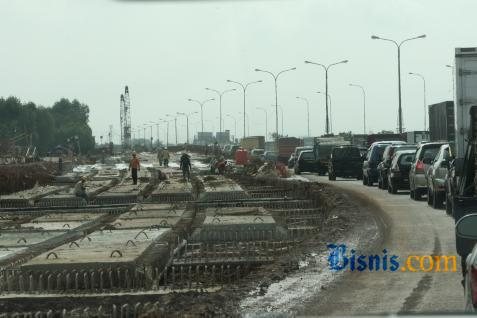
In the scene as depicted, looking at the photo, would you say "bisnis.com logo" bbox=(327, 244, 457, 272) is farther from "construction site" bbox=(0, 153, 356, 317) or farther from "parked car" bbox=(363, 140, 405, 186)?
"parked car" bbox=(363, 140, 405, 186)

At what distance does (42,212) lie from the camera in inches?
1119

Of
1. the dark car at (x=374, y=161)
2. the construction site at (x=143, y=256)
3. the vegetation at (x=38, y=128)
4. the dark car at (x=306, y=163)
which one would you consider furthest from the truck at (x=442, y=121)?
the vegetation at (x=38, y=128)

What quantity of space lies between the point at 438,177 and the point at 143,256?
33.7 ft

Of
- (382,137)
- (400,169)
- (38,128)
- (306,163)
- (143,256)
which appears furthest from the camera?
(38,128)

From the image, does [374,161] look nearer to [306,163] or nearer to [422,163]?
[422,163]

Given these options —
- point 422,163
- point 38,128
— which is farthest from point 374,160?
point 38,128

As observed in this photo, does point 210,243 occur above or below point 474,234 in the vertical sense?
below

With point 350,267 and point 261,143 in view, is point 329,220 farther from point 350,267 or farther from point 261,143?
point 261,143

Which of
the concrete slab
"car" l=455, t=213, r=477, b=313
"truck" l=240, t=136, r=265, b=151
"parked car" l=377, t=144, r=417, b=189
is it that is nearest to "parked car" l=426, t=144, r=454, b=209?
the concrete slab

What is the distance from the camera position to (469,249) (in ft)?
23.9

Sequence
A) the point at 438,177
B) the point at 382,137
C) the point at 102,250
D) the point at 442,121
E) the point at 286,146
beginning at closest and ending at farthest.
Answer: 1. the point at 102,250
2. the point at 438,177
3. the point at 442,121
4. the point at 382,137
5. the point at 286,146

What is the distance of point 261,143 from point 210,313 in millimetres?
110823

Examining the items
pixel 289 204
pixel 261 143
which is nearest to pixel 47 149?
pixel 261 143

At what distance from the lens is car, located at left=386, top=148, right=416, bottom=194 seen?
29625 mm
